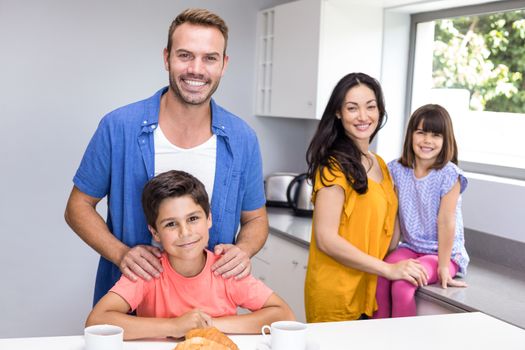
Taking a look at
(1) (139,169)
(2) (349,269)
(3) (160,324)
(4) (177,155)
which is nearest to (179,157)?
(4) (177,155)

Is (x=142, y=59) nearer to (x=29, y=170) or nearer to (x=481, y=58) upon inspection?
(x=29, y=170)

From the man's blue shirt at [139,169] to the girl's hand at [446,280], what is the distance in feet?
2.53

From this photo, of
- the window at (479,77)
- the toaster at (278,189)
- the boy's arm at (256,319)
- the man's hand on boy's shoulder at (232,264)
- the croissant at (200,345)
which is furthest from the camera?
the toaster at (278,189)

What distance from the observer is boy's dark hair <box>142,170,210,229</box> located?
181 centimetres

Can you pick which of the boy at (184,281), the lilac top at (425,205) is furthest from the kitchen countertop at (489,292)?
the boy at (184,281)

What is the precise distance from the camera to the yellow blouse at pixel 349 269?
2.27m

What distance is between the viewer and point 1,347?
1521mm

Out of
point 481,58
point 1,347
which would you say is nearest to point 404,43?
point 481,58

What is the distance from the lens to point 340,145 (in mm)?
2322

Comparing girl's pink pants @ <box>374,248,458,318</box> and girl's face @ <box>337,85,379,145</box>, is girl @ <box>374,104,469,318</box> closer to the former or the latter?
girl's pink pants @ <box>374,248,458,318</box>

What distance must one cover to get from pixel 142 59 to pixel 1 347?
2570 millimetres

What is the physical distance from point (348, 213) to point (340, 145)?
0.79ft

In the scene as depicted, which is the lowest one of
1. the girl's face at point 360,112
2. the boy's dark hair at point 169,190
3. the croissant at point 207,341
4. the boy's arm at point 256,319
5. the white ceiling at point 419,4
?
the boy's arm at point 256,319

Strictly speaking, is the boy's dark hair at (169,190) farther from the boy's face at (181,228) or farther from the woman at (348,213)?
the woman at (348,213)
